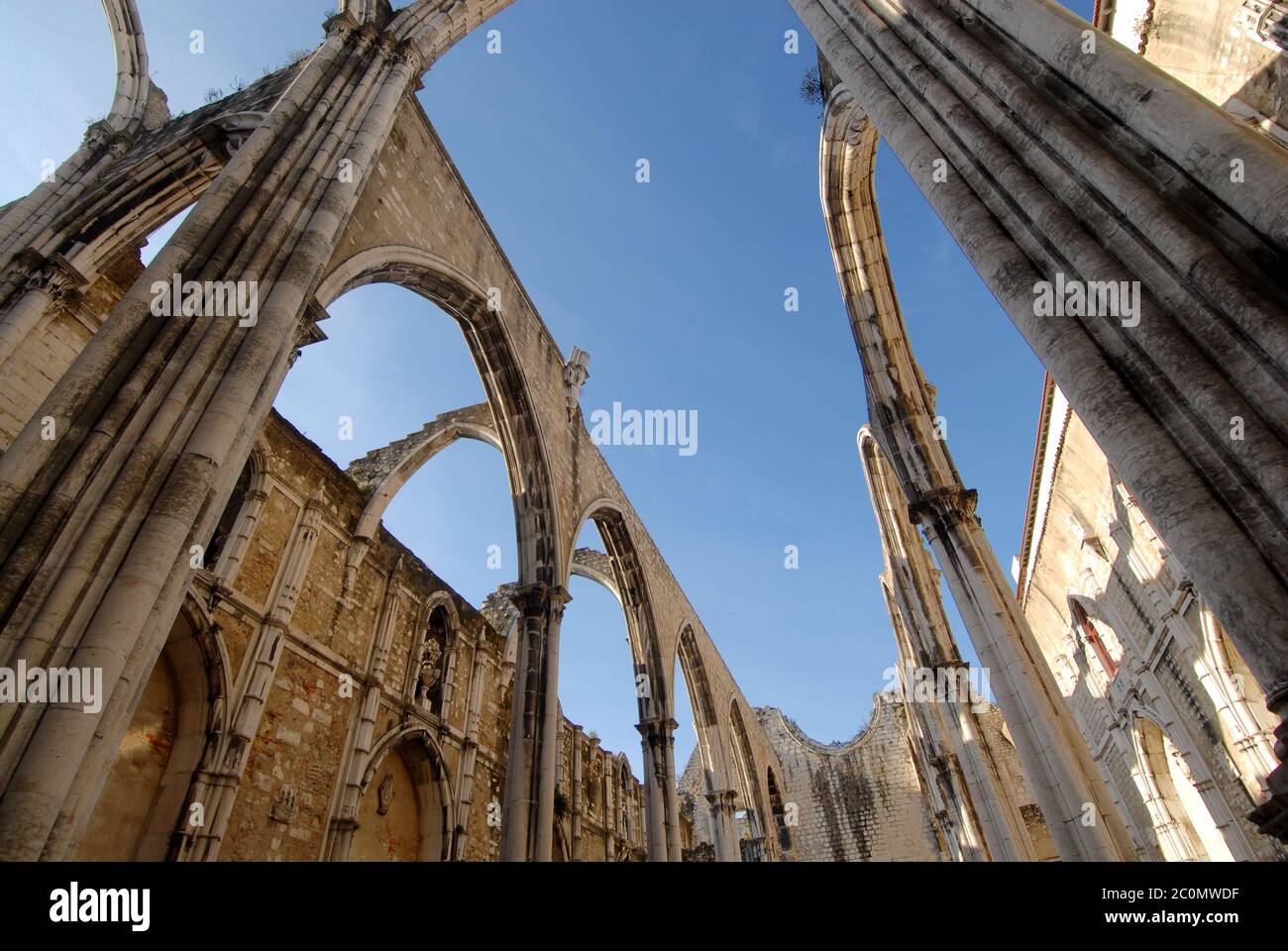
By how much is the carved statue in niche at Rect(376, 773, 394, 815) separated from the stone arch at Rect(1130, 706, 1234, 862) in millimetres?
13293

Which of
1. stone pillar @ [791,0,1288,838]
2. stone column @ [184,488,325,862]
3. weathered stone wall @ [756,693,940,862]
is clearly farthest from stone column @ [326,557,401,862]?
weathered stone wall @ [756,693,940,862]

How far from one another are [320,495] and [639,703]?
8.14 m

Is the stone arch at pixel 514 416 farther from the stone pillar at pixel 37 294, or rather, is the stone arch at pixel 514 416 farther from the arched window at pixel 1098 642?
the arched window at pixel 1098 642

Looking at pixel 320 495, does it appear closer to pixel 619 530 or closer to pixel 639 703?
pixel 619 530

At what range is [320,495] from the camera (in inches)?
460

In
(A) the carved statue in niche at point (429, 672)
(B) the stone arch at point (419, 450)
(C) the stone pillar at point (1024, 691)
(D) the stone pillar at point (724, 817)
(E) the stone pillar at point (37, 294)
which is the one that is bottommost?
(C) the stone pillar at point (1024, 691)

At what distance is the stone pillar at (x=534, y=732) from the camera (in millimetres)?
8914

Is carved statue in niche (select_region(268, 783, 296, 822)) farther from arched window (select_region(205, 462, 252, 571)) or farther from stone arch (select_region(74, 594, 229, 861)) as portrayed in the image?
arched window (select_region(205, 462, 252, 571))

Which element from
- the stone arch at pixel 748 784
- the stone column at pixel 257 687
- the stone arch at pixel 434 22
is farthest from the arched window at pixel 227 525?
the stone arch at pixel 748 784

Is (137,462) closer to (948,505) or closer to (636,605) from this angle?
(948,505)

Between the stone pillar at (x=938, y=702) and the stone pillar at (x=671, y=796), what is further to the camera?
the stone pillar at (x=671, y=796)

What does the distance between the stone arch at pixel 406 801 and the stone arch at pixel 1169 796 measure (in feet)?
41.9

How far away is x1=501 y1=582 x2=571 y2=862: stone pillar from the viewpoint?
351 inches
